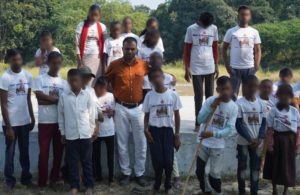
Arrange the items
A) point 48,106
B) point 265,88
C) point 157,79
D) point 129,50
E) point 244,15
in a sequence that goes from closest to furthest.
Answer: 1. point 157,79
2. point 48,106
3. point 129,50
4. point 265,88
5. point 244,15

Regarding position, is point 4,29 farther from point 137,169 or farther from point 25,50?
point 137,169

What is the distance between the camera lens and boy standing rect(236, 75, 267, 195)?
569cm

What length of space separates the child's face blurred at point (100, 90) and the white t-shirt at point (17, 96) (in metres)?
0.81

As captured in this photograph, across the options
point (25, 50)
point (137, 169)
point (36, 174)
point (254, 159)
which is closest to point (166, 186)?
point (137, 169)

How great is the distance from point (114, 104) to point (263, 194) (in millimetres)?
2156

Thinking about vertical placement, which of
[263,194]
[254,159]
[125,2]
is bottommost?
[263,194]

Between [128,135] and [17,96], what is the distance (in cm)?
144

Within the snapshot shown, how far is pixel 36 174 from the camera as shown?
6613 mm

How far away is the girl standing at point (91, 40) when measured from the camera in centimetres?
705

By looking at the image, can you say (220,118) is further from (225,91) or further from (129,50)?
(129,50)

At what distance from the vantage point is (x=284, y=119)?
222 inches

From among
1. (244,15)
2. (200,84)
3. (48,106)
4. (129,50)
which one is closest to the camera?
(48,106)

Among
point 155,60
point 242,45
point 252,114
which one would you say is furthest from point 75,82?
point 242,45

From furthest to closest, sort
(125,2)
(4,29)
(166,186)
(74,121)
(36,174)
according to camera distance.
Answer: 1. (125,2)
2. (4,29)
3. (36,174)
4. (166,186)
5. (74,121)
